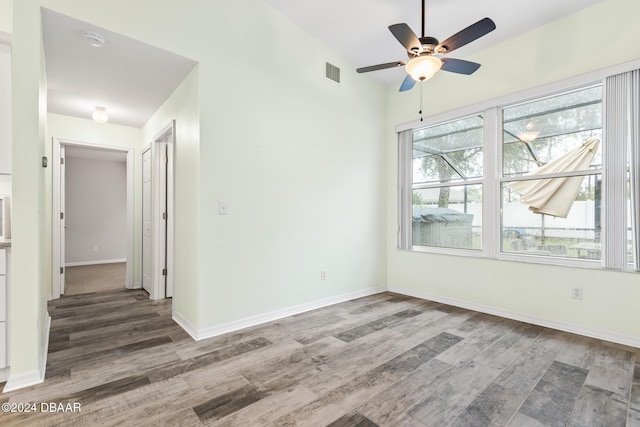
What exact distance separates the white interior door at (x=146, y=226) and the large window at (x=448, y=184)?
387 cm

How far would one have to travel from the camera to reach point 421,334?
9.57 feet

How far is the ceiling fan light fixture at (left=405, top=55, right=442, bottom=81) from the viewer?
→ 2.42 meters

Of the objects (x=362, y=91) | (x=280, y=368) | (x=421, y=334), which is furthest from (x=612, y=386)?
(x=362, y=91)

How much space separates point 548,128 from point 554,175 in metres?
0.53

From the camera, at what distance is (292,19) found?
3.41m

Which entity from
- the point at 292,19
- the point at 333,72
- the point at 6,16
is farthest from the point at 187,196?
the point at 333,72

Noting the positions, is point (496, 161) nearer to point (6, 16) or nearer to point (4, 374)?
point (6, 16)

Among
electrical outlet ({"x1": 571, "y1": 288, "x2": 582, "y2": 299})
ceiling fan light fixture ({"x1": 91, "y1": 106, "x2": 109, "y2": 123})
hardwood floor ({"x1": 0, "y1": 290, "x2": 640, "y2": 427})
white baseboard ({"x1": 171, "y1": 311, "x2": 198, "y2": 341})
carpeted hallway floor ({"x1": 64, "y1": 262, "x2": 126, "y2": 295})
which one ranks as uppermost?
ceiling fan light fixture ({"x1": 91, "y1": 106, "x2": 109, "y2": 123})

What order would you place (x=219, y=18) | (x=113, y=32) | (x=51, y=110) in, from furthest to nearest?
(x=51, y=110)
(x=219, y=18)
(x=113, y=32)

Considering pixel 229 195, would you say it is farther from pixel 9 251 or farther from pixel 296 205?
pixel 9 251

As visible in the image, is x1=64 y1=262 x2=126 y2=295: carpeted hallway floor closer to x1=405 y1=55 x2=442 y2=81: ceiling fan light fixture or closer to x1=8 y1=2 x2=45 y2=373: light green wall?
x1=8 y1=2 x2=45 y2=373: light green wall

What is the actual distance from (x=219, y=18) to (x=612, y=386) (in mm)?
4359

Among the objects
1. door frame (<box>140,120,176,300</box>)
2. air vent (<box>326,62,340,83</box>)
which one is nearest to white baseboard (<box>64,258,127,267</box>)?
door frame (<box>140,120,176,300</box>)

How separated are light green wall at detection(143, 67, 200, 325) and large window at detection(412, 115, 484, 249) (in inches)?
121
